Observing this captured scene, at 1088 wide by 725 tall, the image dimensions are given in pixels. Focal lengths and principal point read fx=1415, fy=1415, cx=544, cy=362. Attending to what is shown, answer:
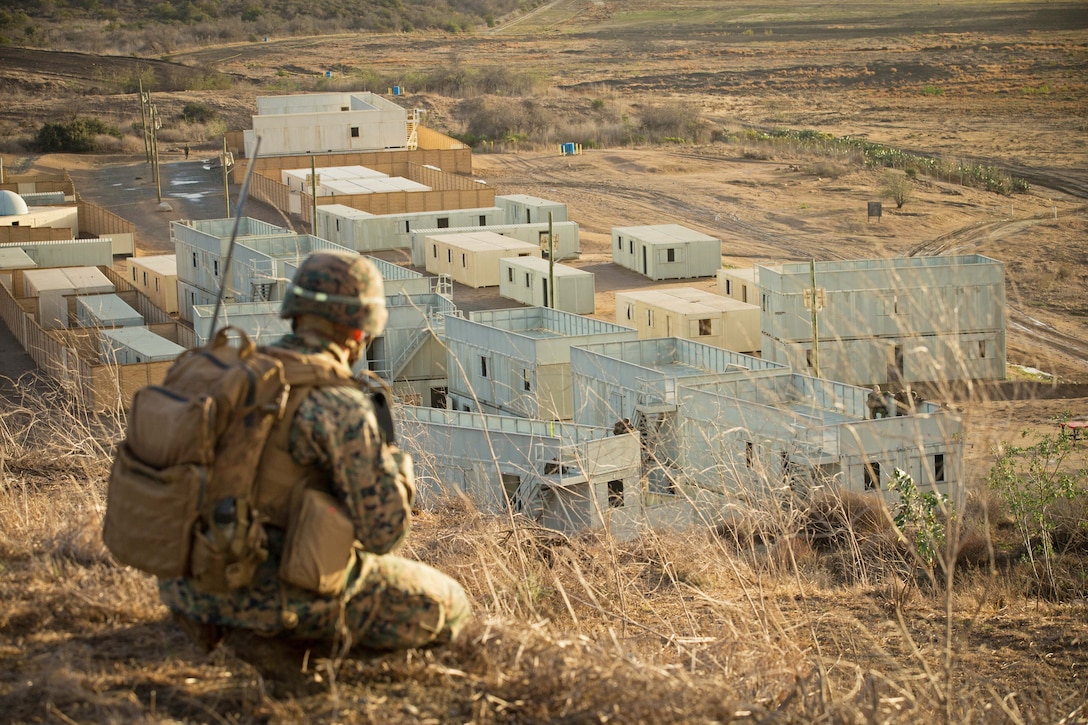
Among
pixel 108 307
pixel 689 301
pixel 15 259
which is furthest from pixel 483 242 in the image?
pixel 15 259

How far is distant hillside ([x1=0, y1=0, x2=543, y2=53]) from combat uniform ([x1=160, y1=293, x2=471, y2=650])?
107611 millimetres

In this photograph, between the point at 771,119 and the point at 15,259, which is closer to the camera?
the point at 15,259

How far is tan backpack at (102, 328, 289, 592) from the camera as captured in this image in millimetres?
4176

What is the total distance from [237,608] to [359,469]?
63cm

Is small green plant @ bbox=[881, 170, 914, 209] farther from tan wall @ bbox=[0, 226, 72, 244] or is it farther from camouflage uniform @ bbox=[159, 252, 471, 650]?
camouflage uniform @ bbox=[159, 252, 471, 650]

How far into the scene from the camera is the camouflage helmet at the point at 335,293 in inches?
175

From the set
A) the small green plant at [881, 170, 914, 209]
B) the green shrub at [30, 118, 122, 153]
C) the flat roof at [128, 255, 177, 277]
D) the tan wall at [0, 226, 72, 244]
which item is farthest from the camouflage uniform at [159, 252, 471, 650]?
the green shrub at [30, 118, 122, 153]

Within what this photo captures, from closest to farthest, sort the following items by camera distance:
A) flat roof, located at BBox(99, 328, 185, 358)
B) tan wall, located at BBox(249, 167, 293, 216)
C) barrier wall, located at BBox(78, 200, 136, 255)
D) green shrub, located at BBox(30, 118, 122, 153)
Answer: flat roof, located at BBox(99, 328, 185, 358) → barrier wall, located at BBox(78, 200, 136, 255) → tan wall, located at BBox(249, 167, 293, 216) → green shrub, located at BBox(30, 118, 122, 153)

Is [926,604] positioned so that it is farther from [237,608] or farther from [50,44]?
[50,44]

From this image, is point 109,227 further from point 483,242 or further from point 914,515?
point 914,515

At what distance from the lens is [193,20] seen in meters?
118

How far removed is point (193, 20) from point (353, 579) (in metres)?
120

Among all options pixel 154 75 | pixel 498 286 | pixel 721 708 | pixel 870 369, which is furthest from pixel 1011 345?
pixel 154 75

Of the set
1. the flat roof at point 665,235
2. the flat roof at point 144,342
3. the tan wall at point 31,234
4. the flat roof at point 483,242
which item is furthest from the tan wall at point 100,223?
the flat roof at point 144,342
